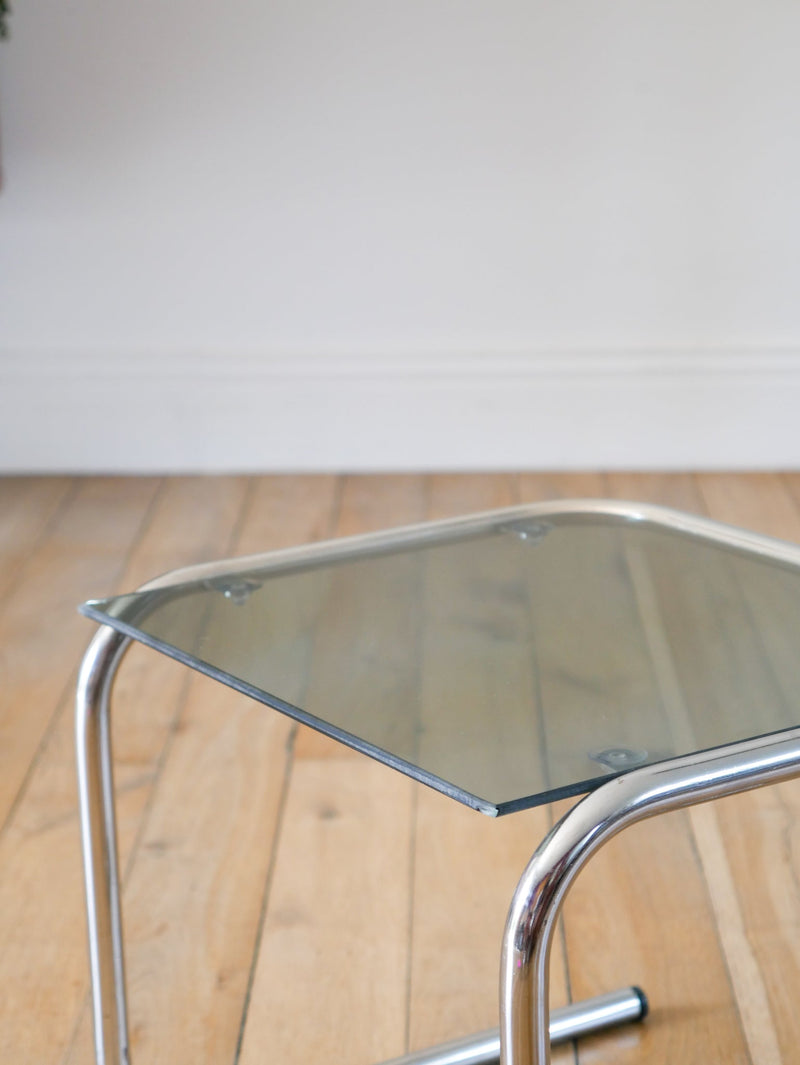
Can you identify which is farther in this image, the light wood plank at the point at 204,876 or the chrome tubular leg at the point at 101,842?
the light wood plank at the point at 204,876

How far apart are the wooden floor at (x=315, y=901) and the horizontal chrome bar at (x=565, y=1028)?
1 cm

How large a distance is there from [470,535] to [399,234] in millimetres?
1406

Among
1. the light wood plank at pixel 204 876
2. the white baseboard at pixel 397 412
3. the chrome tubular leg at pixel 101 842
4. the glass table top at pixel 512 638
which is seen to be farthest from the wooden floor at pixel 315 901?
the white baseboard at pixel 397 412

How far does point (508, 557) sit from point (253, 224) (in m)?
1.49

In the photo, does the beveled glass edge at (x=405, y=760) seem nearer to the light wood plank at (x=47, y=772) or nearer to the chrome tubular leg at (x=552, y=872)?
the chrome tubular leg at (x=552, y=872)

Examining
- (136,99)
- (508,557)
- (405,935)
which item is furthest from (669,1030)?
(136,99)

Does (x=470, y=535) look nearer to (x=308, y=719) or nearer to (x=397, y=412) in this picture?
(x=308, y=719)

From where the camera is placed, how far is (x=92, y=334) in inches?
88.7

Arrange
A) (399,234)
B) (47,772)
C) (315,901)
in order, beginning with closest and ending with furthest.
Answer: (315,901) < (47,772) < (399,234)

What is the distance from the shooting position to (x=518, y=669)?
67 cm

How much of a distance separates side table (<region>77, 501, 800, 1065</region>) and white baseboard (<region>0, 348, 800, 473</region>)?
1.35 meters

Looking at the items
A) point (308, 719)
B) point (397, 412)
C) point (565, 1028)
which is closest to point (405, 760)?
point (308, 719)

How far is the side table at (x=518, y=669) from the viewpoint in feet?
1.72

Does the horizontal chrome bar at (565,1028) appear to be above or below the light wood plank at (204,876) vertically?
below
